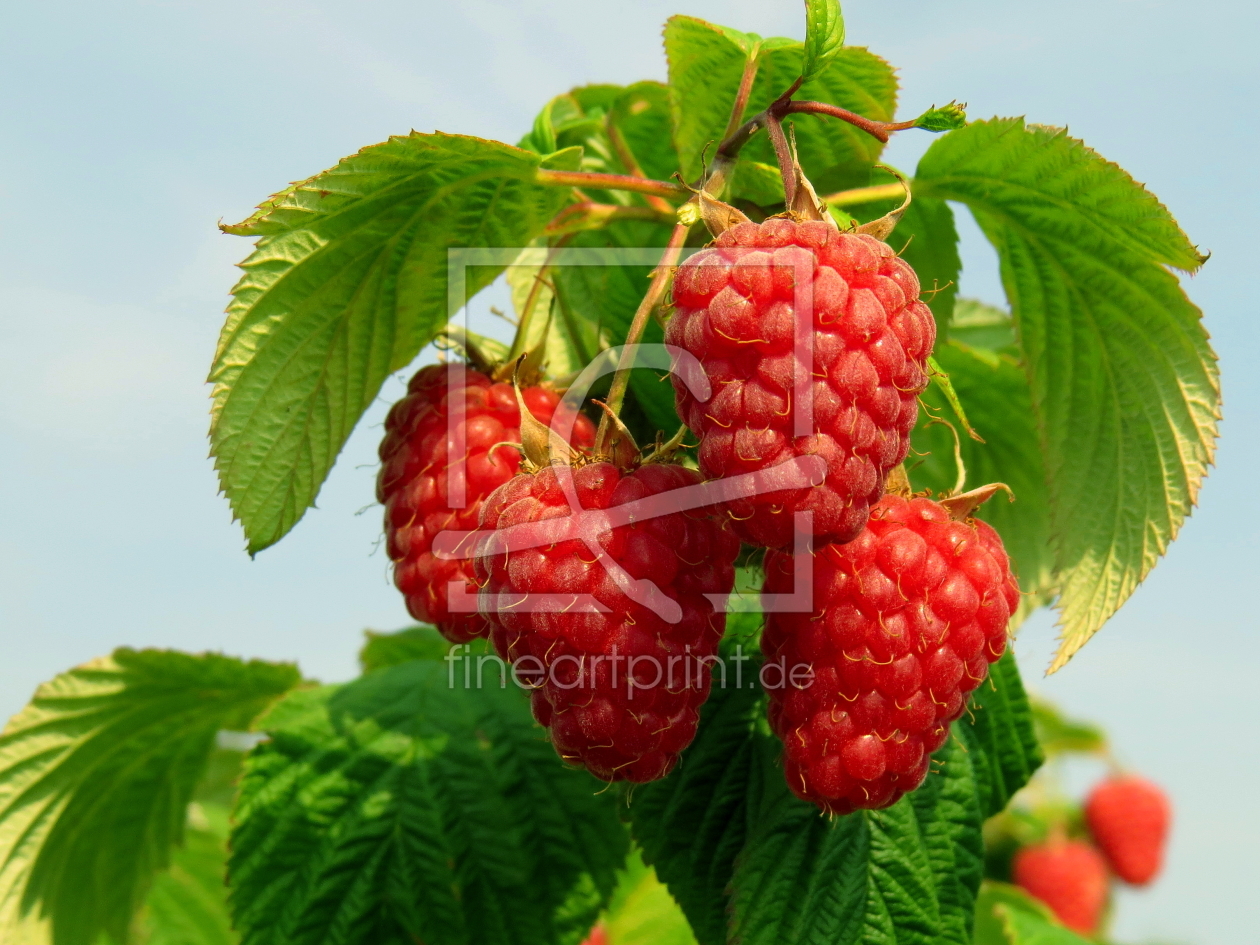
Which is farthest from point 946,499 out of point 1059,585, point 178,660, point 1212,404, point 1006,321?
point 178,660

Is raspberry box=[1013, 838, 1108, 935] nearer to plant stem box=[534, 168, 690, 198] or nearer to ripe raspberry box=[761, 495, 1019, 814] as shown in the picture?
ripe raspberry box=[761, 495, 1019, 814]

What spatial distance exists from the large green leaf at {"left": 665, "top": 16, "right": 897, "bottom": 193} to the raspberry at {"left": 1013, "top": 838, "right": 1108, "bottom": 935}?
3.51 metres

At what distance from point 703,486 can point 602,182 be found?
51 cm

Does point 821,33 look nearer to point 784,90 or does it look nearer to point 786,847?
point 784,90

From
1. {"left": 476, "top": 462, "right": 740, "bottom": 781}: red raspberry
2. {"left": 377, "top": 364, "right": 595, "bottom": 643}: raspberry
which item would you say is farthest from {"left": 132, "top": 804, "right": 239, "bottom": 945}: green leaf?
{"left": 476, "top": 462, "right": 740, "bottom": 781}: red raspberry

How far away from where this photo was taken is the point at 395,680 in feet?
6.68

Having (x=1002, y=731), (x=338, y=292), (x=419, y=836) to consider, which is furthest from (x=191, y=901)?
(x=1002, y=731)

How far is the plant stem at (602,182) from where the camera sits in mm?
1522

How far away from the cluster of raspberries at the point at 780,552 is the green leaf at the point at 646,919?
1162 millimetres

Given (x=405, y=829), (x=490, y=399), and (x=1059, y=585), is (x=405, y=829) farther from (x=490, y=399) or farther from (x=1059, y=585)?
(x=1059, y=585)

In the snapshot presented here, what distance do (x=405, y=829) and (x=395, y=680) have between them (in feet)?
0.94

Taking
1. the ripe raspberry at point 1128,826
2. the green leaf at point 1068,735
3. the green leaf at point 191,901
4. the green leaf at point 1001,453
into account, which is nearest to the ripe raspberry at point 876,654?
the green leaf at point 1001,453

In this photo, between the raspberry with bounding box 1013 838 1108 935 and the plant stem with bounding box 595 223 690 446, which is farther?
the raspberry with bounding box 1013 838 1108 935

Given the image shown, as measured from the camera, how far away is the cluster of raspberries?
1121mm
